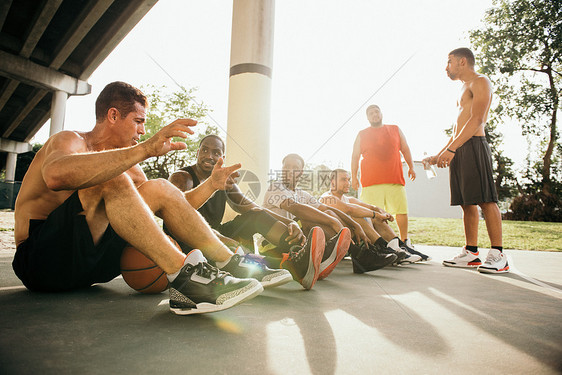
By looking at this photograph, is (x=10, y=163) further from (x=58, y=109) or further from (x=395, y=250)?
(x=395, y=250)

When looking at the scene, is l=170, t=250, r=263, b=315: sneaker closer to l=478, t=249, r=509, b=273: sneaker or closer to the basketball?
the basketball

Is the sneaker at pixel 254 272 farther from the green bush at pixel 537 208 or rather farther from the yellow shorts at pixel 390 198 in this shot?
the green bush at pixel 537 208

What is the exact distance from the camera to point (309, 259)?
77.0 inches

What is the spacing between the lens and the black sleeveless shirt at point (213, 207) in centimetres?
263

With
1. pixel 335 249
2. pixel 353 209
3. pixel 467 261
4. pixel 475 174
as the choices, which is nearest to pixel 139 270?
pixel 335 249

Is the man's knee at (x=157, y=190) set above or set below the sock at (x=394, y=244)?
above

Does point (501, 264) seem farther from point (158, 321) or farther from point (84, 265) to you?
point (84, 265)

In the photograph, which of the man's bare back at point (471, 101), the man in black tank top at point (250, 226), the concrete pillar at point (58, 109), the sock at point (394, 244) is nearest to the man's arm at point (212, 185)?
the man in black tank top at point (250, 226)

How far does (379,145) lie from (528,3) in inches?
709

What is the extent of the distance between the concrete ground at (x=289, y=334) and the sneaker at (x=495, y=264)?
851mm

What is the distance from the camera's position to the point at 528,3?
1593 centimetres

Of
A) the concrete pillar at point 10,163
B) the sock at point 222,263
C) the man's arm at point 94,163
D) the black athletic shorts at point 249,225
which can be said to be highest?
the concrete pillar at point 10,163

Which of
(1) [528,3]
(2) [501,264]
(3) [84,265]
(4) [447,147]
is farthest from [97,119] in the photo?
(1) [528,3]

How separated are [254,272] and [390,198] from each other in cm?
278
